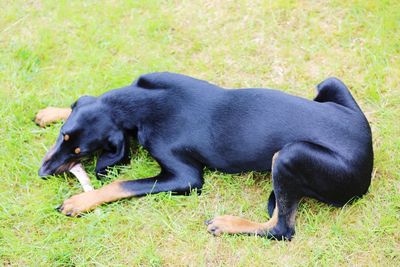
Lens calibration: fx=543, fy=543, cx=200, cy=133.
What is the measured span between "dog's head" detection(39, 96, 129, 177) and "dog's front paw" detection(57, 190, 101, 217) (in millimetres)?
296

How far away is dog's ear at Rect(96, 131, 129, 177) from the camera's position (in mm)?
4332

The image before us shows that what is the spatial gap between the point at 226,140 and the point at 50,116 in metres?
1.73

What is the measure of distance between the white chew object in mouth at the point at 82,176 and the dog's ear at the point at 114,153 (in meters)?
0.10

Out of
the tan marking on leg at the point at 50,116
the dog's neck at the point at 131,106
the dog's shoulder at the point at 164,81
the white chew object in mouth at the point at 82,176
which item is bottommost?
the white chew object in mouth at the point at 82,176

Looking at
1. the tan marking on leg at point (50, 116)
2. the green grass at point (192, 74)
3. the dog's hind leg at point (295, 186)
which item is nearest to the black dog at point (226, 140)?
the dog's hind leg at point (295, 186)

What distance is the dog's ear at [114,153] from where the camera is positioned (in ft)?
14.2

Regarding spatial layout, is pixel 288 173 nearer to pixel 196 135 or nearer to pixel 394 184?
pixel 196 135

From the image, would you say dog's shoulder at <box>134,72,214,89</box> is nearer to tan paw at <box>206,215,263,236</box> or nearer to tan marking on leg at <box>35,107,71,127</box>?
tan marking on leg at <box>35,107,71,127</box>

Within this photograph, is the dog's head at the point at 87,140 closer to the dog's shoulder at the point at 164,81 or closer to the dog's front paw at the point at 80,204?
the dog's front paw at the point at 80,204

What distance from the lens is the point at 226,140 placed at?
4164mm

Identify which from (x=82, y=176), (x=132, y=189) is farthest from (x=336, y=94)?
(x=82, y=176)

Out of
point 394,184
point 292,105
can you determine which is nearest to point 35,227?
point 292,105

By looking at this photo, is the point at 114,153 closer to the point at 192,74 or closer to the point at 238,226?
the point at 238,226

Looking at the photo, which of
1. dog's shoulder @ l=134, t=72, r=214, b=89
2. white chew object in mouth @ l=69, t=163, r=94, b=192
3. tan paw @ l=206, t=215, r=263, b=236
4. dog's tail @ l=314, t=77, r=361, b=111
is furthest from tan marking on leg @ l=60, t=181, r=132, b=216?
dog's tail @ l=314, t=77, r=361, b=111
